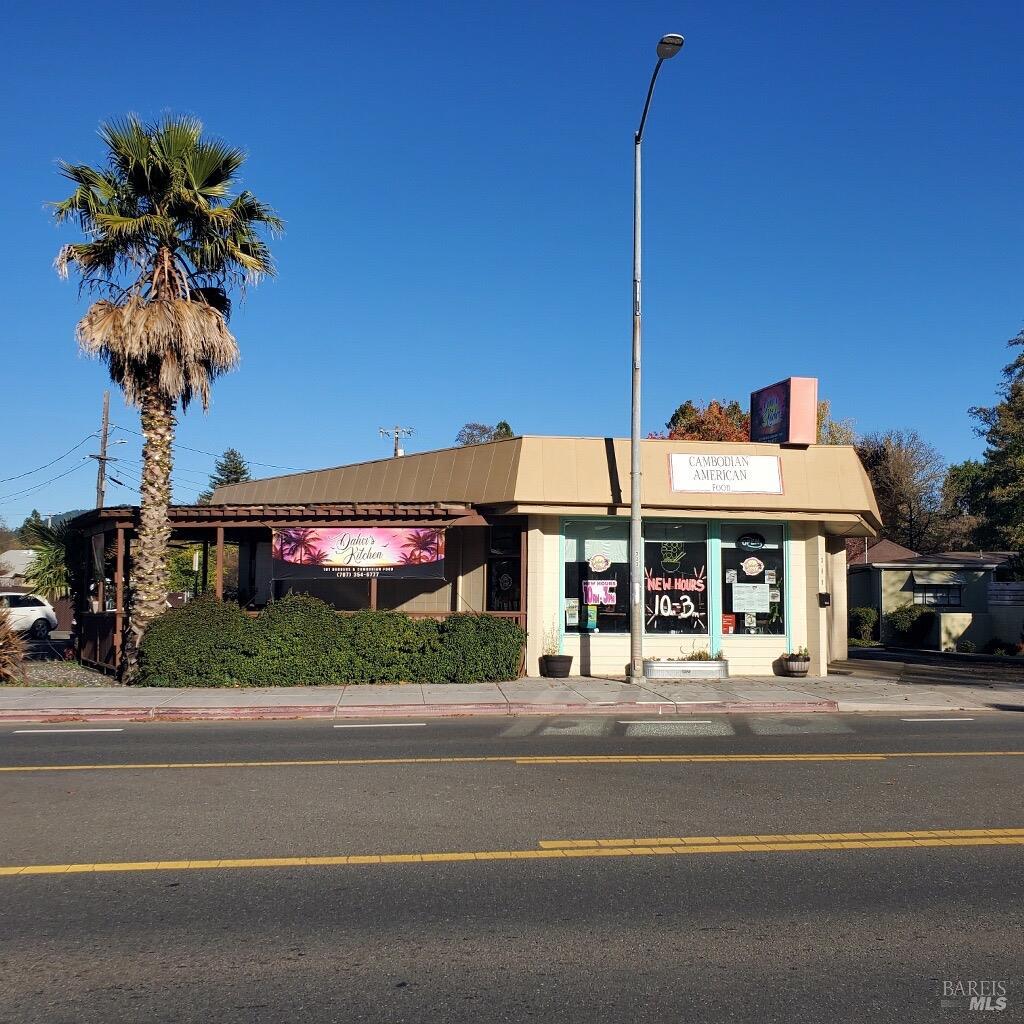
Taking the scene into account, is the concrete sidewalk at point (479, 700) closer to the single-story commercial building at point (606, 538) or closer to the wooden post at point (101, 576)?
the single-story commercial building at point (606, 538)

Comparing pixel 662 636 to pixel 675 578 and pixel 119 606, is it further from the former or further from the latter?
pixel 119 606

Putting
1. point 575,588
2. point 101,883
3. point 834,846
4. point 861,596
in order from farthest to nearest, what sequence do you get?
point 861,596, point 575,588, point 834,846, point 101,883

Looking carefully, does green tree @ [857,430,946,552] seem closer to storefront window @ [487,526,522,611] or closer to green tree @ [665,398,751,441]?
green tree @ [665,398,751,441]

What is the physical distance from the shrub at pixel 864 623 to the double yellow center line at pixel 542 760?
103 feet

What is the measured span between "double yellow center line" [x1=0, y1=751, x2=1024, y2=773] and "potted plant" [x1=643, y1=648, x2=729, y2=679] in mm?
8009

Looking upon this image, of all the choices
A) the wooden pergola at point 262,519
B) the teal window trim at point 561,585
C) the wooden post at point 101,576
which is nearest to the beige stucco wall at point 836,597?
the teal window trim at point 561,585

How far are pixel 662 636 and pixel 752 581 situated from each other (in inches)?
89.1

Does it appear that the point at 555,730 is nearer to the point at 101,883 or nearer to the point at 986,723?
the point at 986,723

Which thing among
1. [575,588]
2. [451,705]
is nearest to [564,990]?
[451,705]

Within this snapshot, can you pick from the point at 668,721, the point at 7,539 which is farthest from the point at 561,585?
the point at 7,539

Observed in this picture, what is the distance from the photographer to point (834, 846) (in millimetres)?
6957

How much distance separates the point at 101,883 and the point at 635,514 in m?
12.9

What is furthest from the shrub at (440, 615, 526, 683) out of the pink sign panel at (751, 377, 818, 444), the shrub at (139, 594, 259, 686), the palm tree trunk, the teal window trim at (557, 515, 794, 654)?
the pink sign panel at (751, 377, 818, 444)

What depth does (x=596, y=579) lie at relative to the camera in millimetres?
19656
